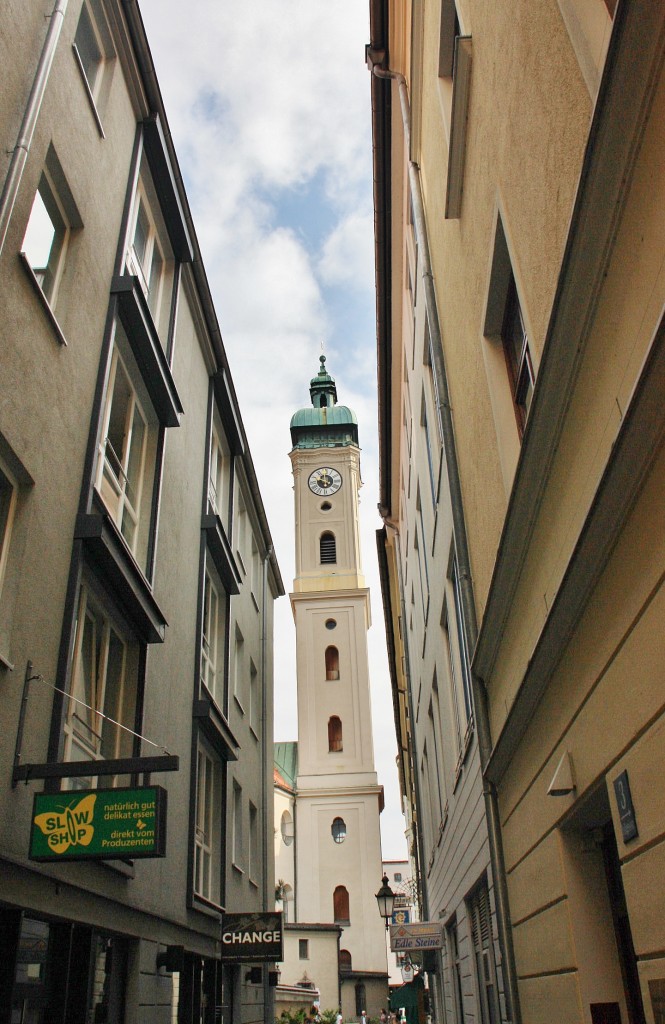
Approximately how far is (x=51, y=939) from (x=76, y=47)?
9108 millimetres

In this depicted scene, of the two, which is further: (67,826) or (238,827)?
(238,827)

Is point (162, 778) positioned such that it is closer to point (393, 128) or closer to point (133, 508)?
point (133, 508)

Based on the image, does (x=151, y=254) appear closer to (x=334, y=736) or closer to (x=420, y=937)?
(x=420, y=937)

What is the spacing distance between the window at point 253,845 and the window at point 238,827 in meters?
0.89

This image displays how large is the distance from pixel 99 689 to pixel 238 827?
371 inches

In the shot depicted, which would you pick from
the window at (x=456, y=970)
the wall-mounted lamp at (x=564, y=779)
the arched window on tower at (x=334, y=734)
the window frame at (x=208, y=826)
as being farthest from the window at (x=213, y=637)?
the arched window on tower at (x=334, y=734)

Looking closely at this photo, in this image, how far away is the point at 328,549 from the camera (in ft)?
196

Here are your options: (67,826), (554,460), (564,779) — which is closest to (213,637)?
(67,826)

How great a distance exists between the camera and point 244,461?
1978 cm

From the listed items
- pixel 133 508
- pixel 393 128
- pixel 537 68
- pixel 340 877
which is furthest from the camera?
pixel 340 877

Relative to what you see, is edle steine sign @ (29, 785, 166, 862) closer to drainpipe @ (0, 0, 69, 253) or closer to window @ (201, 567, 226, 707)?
drainpipe @ (0, 0, 69, 253)

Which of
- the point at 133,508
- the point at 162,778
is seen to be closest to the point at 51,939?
the point at 162,778

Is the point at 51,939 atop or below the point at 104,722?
below

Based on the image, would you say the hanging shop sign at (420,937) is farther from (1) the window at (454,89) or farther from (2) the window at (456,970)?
(1) the window at (454,89)
